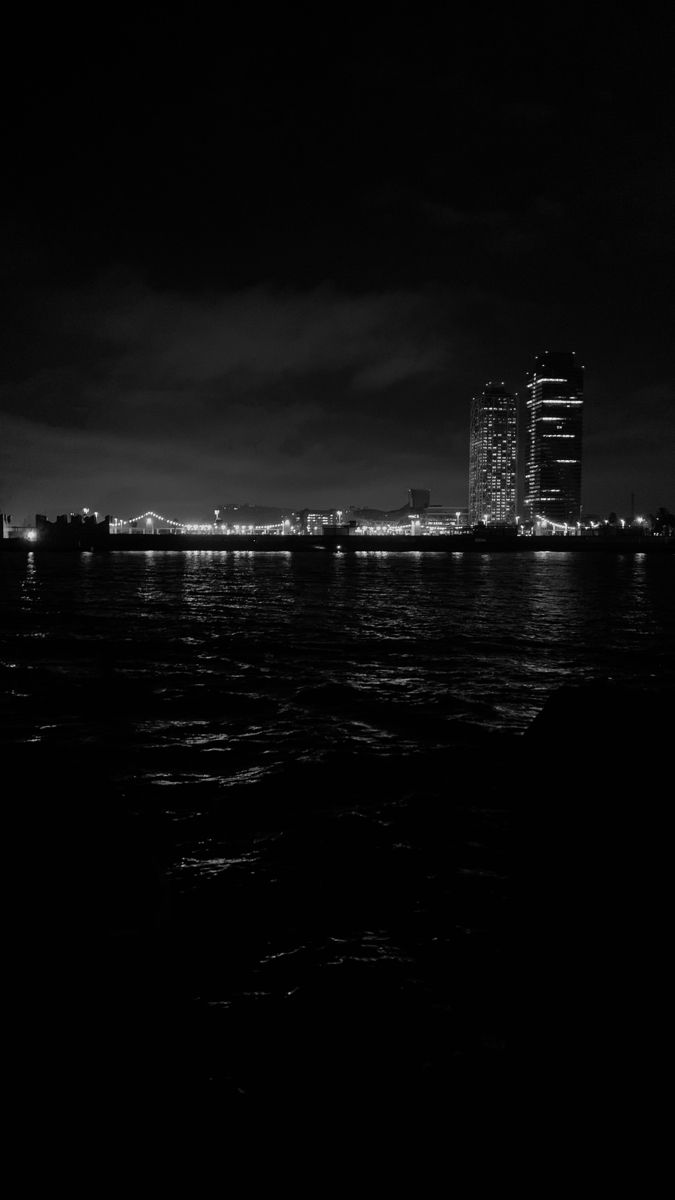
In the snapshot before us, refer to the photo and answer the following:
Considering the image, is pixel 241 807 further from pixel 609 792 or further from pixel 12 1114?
pixel 12 1114

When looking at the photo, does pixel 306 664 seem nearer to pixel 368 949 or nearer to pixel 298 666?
pixel 298 666

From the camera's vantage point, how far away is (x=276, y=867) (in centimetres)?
626

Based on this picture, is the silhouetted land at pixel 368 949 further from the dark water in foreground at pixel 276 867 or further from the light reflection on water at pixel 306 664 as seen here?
the light reflection on water at pixel 306 664

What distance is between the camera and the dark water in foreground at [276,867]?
3.70 meters

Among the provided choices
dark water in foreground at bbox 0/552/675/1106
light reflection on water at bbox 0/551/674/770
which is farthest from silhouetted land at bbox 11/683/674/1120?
light reflection on water at bbox 0/551/674/770

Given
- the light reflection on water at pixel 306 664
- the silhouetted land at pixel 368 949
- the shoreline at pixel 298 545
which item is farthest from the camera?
the shoreline at pixel 298 545

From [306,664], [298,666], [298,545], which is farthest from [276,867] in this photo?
[298,545]

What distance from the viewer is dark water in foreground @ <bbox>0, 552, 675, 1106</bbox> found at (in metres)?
3.70

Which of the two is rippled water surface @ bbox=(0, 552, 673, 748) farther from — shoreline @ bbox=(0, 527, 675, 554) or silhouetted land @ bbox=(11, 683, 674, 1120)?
shoreline @ bbox=(0, 527, 675, 554)

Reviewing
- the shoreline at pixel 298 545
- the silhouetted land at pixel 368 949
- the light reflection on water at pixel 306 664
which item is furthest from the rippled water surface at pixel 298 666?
the shoreline at pixel 298 545

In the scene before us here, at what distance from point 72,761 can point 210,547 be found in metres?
168

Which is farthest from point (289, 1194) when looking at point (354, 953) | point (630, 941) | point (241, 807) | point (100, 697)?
point (100, 697)

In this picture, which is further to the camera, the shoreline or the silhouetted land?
the shoreline

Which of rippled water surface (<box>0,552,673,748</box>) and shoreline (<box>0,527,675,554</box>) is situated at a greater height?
shoreline (<box>0,527,675,554</box>)
